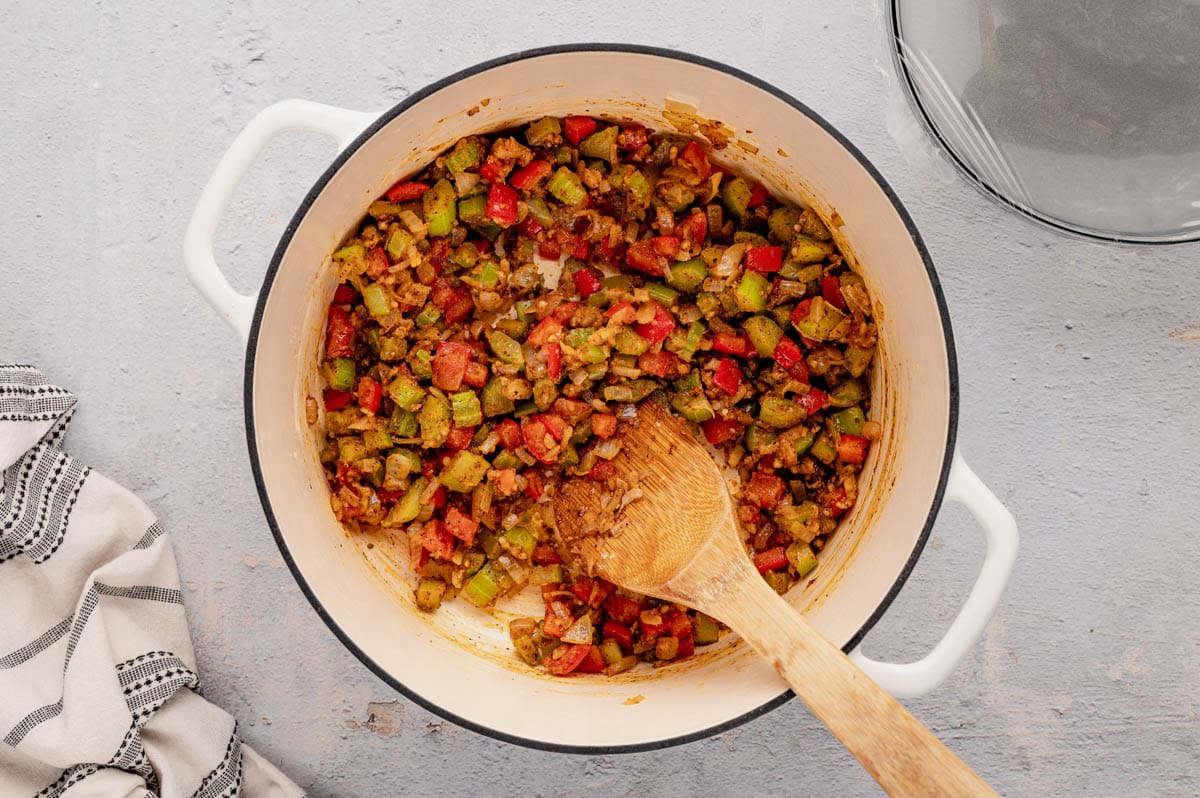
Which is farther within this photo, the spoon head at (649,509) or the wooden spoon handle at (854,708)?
the spoon head at (649,509)

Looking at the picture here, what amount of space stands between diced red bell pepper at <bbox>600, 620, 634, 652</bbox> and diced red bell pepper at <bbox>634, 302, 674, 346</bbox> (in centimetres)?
66

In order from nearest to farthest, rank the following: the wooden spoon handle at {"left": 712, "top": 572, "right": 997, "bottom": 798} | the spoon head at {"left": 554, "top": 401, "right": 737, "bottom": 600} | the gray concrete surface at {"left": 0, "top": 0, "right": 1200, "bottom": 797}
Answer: the wooden spoon handle at {"left": 712, "top": 572, "right": 997, "bottom": 798}
the spoon head at {"left": 554, "top": 401, "right": 737, "bottom": 600}
the gray concrete surface at {"left": 0, "top": 0, "right": 1200, "bottom": 797}

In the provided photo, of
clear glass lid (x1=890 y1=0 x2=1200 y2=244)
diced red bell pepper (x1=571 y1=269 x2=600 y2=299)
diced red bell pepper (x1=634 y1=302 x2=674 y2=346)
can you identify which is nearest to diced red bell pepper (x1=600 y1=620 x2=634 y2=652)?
diced red bell pepper (x1=634 y1=302 x2=674 y2=346)

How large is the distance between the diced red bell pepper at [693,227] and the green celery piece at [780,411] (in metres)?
0.38

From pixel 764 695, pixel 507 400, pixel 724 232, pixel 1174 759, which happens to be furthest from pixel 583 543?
pixel 1174 759

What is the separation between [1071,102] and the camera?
6.26 ft

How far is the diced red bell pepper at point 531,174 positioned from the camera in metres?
2.21

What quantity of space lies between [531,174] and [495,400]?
19.9 inches

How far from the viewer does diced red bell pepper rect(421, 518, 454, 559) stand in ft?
7.52

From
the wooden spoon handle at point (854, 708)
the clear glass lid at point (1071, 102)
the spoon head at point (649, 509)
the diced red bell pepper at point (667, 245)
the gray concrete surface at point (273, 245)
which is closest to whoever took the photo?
the wooden spoon handle at point (854, 708)

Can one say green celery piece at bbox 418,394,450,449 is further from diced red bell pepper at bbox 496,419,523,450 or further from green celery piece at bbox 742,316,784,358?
green celery piece at bbox 742,316,784,358

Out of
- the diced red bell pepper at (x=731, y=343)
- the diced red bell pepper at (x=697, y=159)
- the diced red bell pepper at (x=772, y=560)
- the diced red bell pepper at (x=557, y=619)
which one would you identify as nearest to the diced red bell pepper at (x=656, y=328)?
the diced red bell pepper at (x=731, y=343)

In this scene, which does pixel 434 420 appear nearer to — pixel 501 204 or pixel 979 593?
pixel 501 204

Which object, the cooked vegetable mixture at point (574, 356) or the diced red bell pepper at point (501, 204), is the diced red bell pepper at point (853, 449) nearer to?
the cooked vegetable mixture at point (574, 356)
